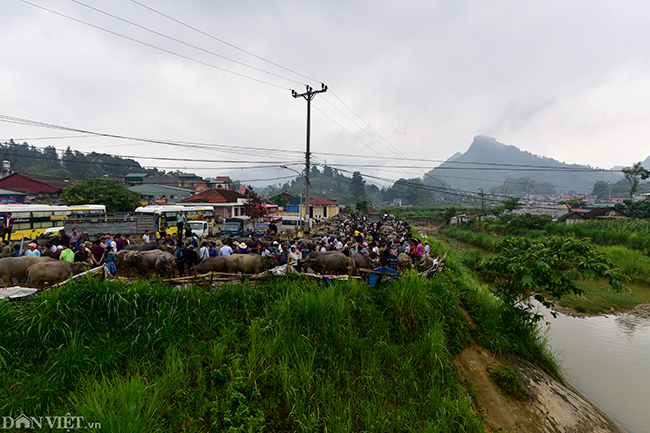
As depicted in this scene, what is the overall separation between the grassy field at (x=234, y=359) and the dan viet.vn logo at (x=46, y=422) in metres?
0.09

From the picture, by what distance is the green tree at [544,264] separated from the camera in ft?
21.1

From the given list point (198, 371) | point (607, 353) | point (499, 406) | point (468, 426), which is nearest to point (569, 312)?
point (607, 353)

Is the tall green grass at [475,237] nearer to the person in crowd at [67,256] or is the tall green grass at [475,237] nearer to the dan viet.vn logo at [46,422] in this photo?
the person in crowd at [67,256]

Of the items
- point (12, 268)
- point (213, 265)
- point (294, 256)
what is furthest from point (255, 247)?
point (12, 268)

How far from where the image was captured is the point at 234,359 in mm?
5363

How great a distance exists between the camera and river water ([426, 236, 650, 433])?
7516 millimetres

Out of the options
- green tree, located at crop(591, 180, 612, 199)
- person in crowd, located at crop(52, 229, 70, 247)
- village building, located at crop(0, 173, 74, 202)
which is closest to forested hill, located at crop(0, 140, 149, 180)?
village building, located at crop(0, 173, 74, 202)

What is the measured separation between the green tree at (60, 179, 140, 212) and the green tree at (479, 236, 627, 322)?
41.8m

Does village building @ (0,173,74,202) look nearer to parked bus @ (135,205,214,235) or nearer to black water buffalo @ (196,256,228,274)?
parked bus @ (135,205,214,235)

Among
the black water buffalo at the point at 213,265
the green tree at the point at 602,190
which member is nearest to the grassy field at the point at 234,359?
the black water buffalo at the point at 213,265

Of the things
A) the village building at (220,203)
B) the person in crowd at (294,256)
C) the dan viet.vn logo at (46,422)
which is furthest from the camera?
the village building at (220,203)

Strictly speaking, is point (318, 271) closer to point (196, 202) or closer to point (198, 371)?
point (198, 371)

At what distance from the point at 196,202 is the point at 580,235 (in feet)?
153

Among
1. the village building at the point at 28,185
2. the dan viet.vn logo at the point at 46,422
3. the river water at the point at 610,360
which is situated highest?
the village building at the point at 28,185
